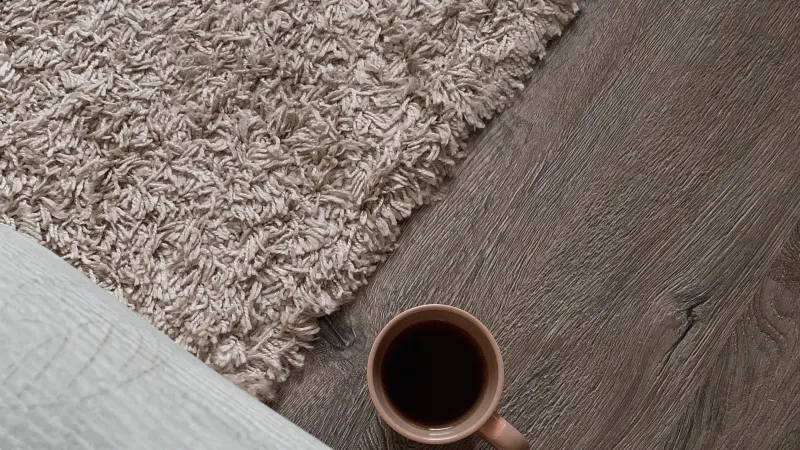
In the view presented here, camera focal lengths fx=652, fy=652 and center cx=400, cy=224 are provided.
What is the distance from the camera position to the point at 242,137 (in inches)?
27.5

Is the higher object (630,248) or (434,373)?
(630,248)

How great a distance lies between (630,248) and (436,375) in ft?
0.85

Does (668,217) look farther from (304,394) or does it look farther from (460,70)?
(304,394)

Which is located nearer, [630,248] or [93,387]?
[93,387]

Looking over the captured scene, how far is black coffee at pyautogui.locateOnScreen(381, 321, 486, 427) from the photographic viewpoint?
606 mm

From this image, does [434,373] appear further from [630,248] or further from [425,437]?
[630,248]

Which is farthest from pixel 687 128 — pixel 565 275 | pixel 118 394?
pixel 118 394

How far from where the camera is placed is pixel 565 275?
2.29 feet

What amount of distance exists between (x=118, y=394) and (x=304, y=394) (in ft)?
1.23

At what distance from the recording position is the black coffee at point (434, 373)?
606mm

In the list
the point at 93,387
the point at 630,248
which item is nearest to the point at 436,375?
the point at 630,248

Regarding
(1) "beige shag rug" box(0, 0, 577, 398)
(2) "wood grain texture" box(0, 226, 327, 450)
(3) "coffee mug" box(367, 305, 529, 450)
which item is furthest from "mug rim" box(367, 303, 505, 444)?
(2) "wood grain texture" box(0, 226, 327, 450)

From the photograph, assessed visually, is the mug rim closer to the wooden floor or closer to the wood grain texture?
the wooden floor

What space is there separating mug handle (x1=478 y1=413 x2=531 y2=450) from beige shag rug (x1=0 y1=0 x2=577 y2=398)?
20 cm
